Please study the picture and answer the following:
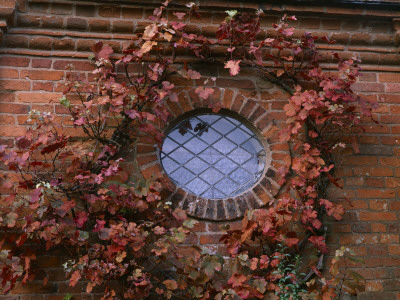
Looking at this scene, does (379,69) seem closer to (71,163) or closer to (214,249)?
(214,249)

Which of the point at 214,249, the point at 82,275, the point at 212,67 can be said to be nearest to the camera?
the point at 82,275

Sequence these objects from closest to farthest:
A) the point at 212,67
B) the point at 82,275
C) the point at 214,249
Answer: the point at 82,275 → the point at 214,249 → the point at 212,67

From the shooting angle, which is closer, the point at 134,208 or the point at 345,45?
the point at 134,208

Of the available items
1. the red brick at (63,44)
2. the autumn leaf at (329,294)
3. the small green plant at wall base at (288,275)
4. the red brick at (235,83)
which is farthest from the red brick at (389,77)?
the red brick at (63,44)

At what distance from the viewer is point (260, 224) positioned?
3.28 meters

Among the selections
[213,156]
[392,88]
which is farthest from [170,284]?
[392,88]

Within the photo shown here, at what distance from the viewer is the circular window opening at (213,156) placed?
3611 mm

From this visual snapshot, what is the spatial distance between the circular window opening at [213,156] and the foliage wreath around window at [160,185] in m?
Answer: 0.21

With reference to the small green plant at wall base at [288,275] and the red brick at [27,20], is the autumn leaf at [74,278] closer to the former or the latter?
the small green plant at wall base at [288,275]

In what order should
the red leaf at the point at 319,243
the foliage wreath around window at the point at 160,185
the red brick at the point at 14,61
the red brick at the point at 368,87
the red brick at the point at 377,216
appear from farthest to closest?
the red brick at the point at 368,87, the red brick at the point at 377,216, the red brick at the point at 14,61, the red leaf at the point at 319,243, the foliage wreath around window at the point at 160,185

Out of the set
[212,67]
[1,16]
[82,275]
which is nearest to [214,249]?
[82,275]

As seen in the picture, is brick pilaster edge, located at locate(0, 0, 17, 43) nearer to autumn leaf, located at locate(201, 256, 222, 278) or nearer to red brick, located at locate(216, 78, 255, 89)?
red brick, located at locate(216, 78, 255, 89)

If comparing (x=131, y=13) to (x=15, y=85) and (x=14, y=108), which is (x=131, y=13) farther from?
(x=14, y=108)

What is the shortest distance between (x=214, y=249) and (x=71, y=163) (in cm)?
119
